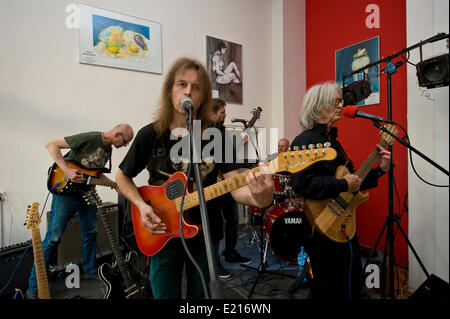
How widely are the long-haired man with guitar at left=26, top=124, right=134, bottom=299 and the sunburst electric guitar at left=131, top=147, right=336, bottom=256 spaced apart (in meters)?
1.31

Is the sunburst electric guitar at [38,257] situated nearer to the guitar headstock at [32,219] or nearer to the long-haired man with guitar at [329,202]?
the guitar headstock at [32,219]

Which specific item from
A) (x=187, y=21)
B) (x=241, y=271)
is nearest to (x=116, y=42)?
(x=187, y=21)

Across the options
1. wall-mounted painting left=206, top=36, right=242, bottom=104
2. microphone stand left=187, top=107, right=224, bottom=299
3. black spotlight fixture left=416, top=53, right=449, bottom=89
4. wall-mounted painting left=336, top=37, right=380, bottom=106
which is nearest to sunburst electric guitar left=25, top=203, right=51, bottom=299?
microphone stand left=187, top=107, right=224, bottom=299

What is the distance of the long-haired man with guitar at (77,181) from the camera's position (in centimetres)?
216

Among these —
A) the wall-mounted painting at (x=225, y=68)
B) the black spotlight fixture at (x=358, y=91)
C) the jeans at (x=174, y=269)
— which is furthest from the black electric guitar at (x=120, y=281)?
the wall-mounted painting at (x=225, y=68)

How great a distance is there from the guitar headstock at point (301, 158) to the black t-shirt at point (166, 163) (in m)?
0.27

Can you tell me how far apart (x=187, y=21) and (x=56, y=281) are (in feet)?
12.3

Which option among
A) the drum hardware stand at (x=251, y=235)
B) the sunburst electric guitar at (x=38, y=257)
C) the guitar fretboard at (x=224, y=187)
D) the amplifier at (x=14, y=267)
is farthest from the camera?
the drum hardware stand at (x=251, y=235)

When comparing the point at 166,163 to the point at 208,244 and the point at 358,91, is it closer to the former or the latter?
the point at 208,244

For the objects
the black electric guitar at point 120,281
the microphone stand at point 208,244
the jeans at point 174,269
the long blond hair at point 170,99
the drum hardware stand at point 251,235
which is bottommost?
the drum hardware stand at point 251,235

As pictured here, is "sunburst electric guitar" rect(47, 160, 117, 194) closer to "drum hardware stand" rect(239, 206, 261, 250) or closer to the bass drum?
the bass drum

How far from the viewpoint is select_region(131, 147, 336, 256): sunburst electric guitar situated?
93cm
